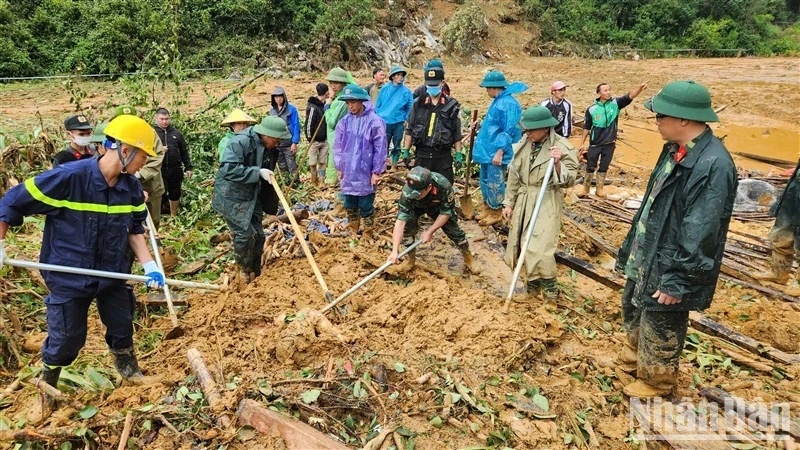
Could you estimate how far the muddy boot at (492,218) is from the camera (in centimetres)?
724

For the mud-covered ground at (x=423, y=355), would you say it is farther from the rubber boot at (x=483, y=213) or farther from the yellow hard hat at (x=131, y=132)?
the yellow hard hat at (x=131, y=132)

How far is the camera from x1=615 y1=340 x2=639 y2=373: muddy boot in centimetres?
395

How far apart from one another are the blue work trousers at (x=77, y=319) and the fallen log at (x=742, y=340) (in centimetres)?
508

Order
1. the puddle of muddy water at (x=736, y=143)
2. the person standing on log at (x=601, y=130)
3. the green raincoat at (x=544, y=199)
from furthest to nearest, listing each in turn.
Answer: the puddle of muddy water at (x=736, y=143), the person standing on log at (x=601, y=130), the green raincoat at (x=544, y=199)

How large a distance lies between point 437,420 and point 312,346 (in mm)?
1193

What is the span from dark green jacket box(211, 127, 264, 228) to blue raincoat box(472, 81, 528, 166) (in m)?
3.14

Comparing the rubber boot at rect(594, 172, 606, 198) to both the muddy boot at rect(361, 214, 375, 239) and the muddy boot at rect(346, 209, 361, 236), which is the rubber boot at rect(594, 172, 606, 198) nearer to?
the muddy boot at rect(361, 214, 375, 239)

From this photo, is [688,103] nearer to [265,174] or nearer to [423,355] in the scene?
[423,355]

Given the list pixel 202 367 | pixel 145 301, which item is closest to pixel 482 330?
pixel 202 367

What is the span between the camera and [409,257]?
5.78m

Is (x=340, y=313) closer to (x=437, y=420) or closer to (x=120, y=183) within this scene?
(x=437, y=420)

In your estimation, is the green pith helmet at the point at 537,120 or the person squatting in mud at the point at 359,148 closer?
the green pith helmet at the point at 537,120

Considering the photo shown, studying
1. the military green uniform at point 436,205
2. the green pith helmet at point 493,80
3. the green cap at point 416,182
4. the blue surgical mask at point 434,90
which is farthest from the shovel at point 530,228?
the blue surgical mask at point 434,90

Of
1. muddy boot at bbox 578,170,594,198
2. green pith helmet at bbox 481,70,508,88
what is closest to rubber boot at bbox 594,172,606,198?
muddy boot at bbox 578,170,594,198
